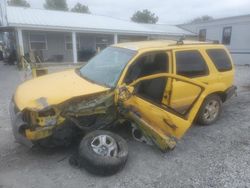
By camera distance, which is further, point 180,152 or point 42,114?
point 180,152

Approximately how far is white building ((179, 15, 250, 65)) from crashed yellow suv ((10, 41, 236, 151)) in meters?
14.1

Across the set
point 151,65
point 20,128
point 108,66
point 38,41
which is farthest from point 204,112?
point 38,41

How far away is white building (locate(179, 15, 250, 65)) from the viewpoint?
19.1 metres

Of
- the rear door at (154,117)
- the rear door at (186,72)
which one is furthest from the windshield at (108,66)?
the rear door at (186,72)

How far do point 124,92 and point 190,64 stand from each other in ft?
6.33

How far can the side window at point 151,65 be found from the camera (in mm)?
4430

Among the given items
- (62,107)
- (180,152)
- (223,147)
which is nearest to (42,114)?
(62,107)

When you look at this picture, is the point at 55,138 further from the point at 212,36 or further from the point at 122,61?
the point at 212,36

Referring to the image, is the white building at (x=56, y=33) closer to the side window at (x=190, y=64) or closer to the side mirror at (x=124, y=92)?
the side window at (x=190, y=64)

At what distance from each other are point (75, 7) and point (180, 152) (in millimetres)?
62149

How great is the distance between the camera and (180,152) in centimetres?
406

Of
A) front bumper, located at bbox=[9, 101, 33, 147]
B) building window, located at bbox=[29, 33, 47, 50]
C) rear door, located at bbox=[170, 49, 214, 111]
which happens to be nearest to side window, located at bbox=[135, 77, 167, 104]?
rear door, located at bbox=[170, 49, 214, 111]

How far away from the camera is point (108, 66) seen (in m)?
4.47

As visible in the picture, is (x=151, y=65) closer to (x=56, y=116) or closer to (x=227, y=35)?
(x=56, y=116)
